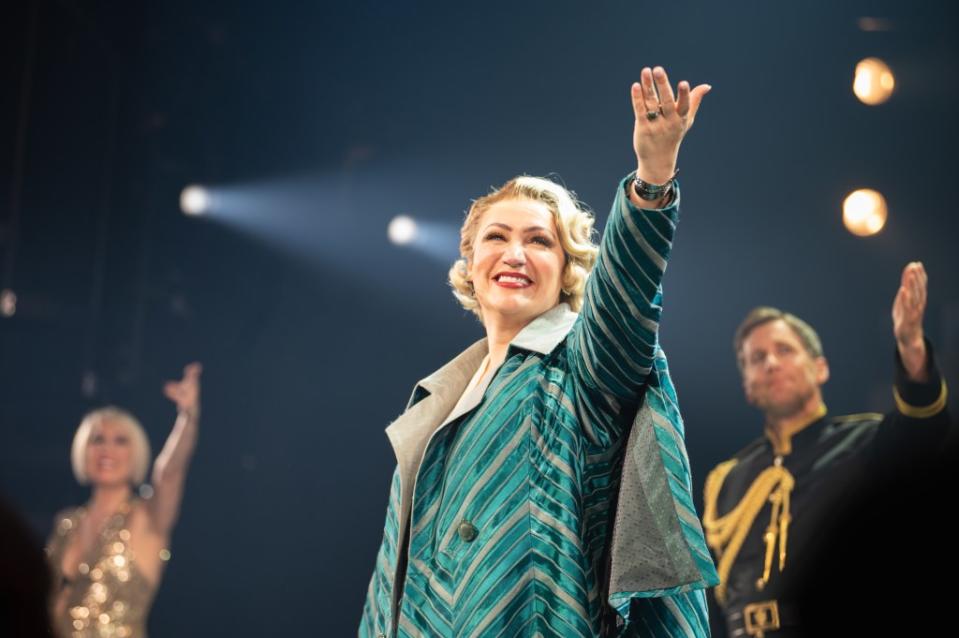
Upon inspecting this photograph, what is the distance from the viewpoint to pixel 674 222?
180cm

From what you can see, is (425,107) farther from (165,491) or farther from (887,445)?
(887,445)

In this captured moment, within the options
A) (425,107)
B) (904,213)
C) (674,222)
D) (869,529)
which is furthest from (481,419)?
(425,107)

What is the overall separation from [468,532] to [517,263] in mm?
625

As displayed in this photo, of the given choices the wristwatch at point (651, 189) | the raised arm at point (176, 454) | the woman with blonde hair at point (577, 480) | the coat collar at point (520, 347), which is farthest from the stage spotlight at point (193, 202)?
the wristwatch at point (651, 189)

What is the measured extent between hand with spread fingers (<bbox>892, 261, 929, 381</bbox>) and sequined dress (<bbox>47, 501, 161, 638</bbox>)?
141 inches

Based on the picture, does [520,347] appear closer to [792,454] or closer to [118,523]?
[792,454]

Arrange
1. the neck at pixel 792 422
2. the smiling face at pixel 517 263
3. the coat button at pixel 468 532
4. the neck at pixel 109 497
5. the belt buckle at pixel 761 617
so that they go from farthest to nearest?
the neck at pixel 109 497 < the neck at pixel 792 422 < the belt buckle at pixel 761 617 < the smiling face at pixel 517 263 < the coat button at pixel 468 532

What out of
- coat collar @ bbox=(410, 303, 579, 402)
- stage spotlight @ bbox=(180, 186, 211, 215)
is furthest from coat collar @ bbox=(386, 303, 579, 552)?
stage spotlight @ bbox=(180, 186, 211, 215)

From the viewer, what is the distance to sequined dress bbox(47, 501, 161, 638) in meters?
4.86

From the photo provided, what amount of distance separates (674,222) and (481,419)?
532mm

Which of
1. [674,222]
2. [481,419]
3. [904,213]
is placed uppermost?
[904,213]

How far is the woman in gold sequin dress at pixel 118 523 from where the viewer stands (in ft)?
16.1

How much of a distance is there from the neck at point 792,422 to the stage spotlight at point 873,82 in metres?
1.26

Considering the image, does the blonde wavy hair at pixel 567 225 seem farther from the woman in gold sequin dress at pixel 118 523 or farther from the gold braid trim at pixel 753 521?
the woman in gold sequin dress at pixel 118 523
